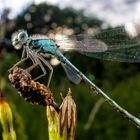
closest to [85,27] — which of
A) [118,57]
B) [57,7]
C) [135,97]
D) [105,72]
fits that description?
[57,7]

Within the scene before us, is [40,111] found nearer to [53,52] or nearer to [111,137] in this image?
[111,137]

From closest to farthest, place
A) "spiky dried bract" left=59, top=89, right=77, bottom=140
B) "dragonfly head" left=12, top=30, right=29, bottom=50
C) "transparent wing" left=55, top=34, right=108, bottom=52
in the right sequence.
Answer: "spiky dried bract" left=59, top=89, right=77, bottom=140 → "dragonfly head" left=12, top=30, right=29, bottom=50 → "transparent wing" left=55, top=34, right=108, bottom=52

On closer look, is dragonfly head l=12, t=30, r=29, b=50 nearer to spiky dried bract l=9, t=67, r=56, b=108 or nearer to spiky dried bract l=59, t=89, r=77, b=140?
spiky dried bract l=9, t=67, r=56, b=108

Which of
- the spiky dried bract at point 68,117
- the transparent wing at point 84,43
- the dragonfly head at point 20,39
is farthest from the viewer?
the transparent wing at point 84,43

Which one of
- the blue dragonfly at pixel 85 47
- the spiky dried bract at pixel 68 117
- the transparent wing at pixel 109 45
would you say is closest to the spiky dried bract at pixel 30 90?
the spiky dried bract at pixel 68 117

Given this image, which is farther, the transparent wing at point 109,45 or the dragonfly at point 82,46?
the transparent wing at point 109,45

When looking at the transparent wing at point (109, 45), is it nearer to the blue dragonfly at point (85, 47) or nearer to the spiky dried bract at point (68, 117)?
the blue dragonfly at point (85, 47)

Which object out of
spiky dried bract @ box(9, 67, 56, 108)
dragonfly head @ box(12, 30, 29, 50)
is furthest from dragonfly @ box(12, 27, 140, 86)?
spiky dried bract @ box(9, 67, 56, 108)
